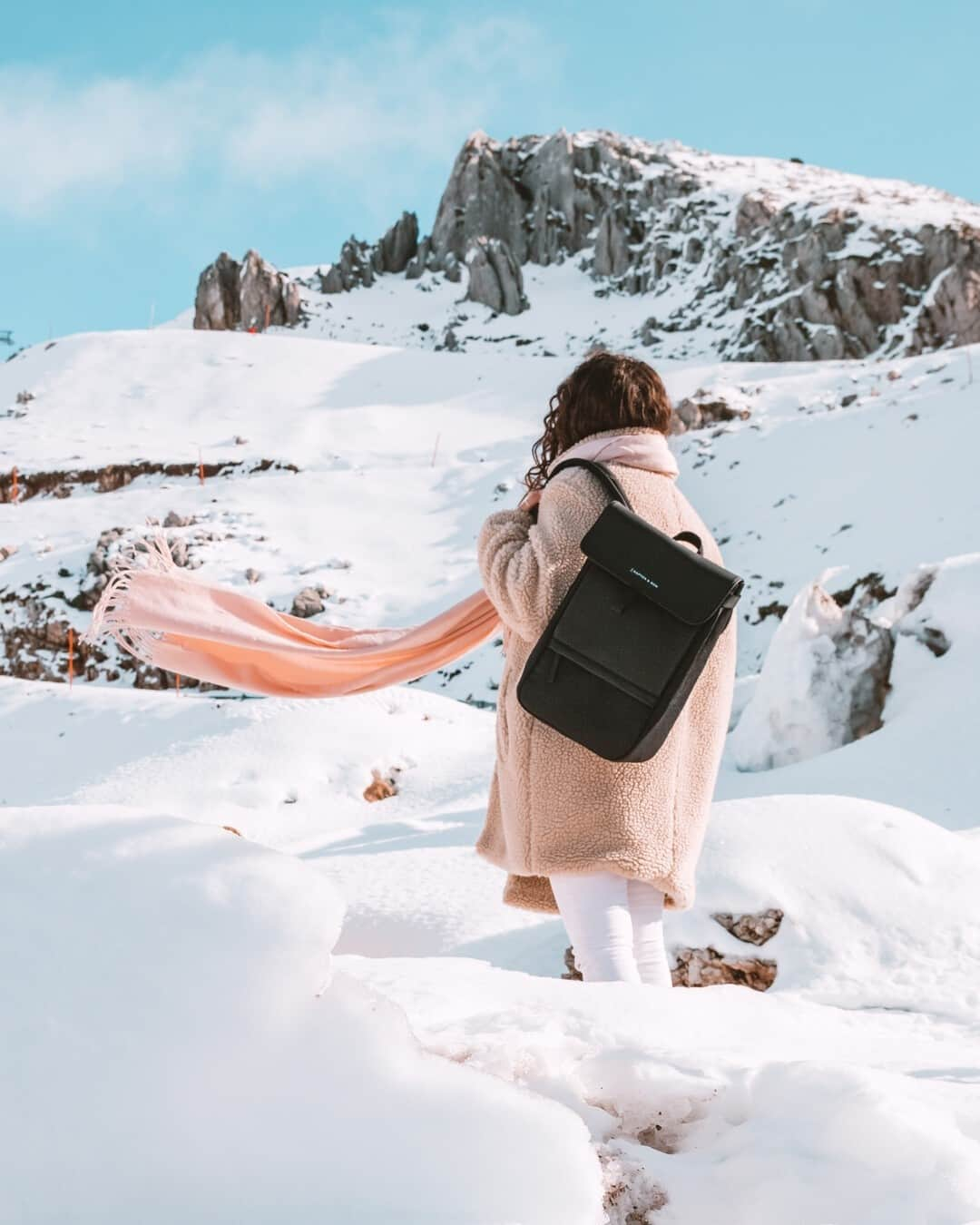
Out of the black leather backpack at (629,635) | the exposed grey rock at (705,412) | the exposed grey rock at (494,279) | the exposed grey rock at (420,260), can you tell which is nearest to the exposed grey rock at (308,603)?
the exposed grey rock at (705,412)

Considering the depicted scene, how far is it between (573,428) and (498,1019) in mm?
1303

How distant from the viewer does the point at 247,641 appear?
2.87m

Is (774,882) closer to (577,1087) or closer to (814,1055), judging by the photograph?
(814,1055)

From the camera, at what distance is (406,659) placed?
2.88m

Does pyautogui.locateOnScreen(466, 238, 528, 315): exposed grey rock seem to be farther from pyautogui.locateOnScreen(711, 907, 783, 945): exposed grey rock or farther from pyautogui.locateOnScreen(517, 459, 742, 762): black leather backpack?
pyautogui.locateOnScreen(517, 459, 742, 762): black leather backpack

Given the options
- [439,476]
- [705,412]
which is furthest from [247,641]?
[705,412]

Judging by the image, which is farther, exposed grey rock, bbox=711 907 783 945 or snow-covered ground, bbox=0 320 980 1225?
exposed grey rock, bbox=711 907 783 945

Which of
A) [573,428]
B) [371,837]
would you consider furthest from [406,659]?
[371,837]

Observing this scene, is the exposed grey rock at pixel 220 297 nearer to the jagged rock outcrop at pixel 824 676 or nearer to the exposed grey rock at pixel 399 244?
the exposed grey rock at pixel 399 244

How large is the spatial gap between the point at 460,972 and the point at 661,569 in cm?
90

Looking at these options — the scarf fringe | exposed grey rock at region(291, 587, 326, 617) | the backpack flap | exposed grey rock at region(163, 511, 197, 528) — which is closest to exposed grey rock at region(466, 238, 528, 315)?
exposed grey rock at region(163, 511, 197, 528)

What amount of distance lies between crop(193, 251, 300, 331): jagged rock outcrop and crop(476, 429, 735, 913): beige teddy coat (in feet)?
130

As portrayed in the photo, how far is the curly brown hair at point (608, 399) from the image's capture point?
242cm

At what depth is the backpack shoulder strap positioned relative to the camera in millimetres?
2260
